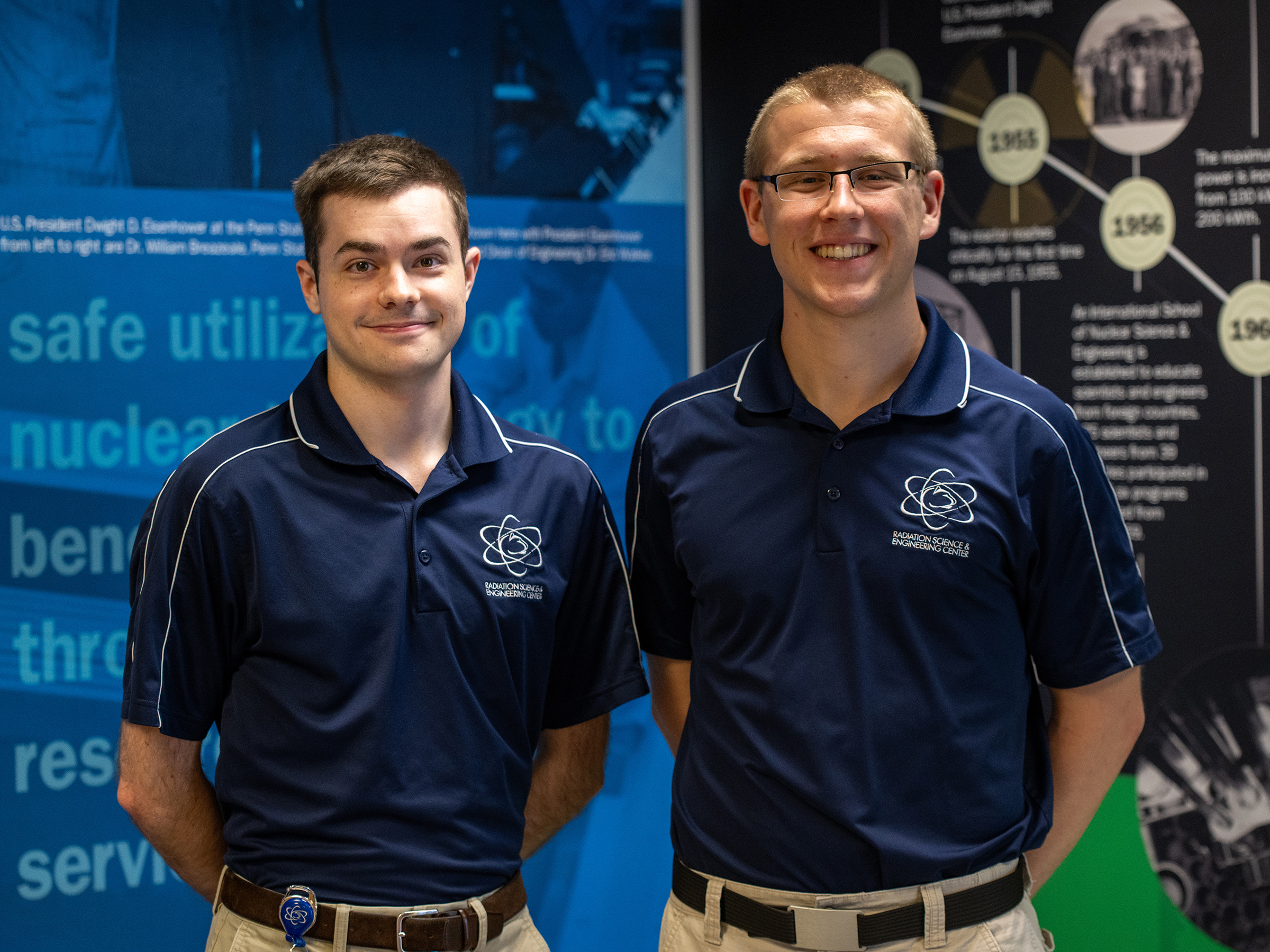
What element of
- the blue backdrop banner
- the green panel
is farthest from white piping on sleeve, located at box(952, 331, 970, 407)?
the blue backdrop banner

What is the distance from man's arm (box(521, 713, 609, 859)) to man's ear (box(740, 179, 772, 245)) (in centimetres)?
78

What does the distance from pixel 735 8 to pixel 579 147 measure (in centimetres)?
57

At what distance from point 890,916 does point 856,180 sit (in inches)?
37.9

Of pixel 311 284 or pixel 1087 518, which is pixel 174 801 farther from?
pixel 1087 518

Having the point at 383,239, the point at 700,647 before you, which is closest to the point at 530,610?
the point at 700,647

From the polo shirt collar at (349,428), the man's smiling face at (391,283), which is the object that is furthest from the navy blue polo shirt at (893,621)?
the man's smiling face at (391,283)

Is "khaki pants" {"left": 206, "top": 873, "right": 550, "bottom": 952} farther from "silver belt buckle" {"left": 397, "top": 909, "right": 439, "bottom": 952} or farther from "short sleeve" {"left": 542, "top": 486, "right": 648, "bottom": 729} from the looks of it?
"short sleeve" {"left": 542, "top": 486, "right": 648, "bottom": 729}

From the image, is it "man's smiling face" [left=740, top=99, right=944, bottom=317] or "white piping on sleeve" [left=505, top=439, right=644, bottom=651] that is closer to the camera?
"man's smiling face" [left=740, top=99, right=944, bottom=317]

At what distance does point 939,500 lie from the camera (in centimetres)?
166

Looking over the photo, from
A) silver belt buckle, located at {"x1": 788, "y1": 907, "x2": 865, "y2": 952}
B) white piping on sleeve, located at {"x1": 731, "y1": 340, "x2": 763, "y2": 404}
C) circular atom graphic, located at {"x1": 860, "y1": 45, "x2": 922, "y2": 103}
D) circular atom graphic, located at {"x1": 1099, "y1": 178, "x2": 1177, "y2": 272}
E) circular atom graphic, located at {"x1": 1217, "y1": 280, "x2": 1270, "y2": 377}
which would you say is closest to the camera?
silver belt buckle, located at {"x1": 788, "y1": 907, "x2": 865, "y2": 952}

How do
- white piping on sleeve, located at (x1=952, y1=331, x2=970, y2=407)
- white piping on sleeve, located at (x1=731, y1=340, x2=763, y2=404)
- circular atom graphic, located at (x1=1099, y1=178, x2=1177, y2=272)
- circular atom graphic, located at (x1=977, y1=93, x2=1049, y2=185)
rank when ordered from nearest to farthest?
1. white piping on sleeve, located at (x1=952, y1=331, x2=970, y2=407)
2. white piping on sleeve, located at (x1=731, y1=340, x2=763, y2=404)
3. circular atom graphic, located at (x1=1099, y1=178, x2=1177, y2=272)
4. circular atom graphic, located at (x1=977, y1=93, x2=1049, y2=185)

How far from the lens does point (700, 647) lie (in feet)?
5.83

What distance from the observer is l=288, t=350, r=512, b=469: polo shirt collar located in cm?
177

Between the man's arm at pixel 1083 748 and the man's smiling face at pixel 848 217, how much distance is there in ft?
2.09
